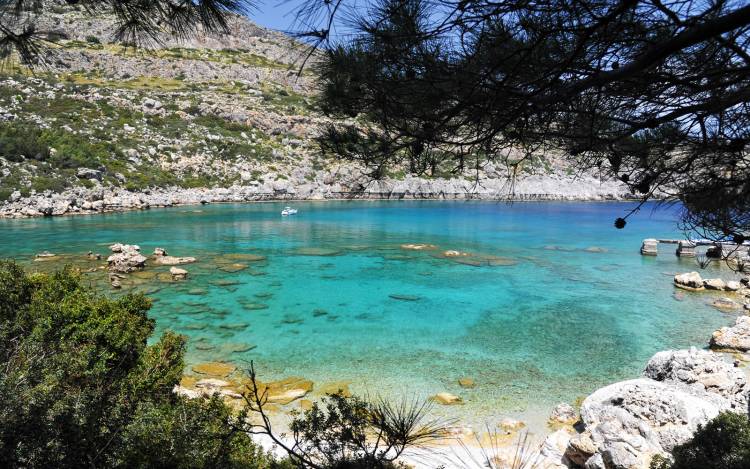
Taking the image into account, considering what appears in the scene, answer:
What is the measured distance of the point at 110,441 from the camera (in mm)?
3766

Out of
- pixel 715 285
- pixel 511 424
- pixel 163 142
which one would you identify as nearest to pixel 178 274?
pixel 511 424

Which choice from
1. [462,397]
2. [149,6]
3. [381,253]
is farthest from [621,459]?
[381,253]

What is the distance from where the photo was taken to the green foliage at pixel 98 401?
11.5 ft

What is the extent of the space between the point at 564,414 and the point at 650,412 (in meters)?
1.55

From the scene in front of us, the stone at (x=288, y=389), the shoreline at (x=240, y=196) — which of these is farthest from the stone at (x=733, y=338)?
the stone at (x=288, y=389)

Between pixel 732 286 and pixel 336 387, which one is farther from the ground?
pixel 732 286

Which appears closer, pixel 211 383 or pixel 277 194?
pixel 211 383

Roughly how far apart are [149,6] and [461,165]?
273 centimetres

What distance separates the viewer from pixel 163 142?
179 ft

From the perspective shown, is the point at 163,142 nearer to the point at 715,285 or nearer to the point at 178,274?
the point at 178,274

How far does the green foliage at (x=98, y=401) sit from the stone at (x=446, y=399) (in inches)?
159

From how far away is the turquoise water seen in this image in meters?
9.34

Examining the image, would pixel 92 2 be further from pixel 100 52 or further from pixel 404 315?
pixel 100 52

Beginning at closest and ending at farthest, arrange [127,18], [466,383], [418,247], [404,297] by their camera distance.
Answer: [127,18]
[466,383]
[404,297]
[418,247]
